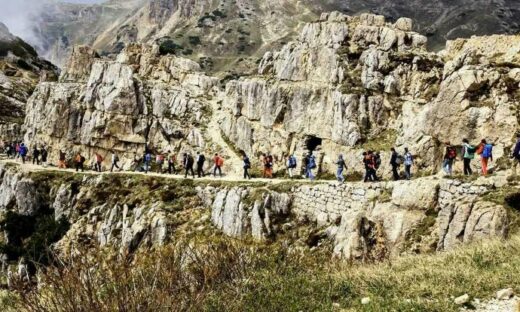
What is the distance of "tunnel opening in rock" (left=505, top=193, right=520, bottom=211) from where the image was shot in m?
18.8

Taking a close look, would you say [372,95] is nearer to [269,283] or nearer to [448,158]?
[448,158]

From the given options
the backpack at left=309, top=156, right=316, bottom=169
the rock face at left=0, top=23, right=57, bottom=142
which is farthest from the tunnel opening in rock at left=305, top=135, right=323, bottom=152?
the rock face at left=0, top=23, right=57, bottom=142

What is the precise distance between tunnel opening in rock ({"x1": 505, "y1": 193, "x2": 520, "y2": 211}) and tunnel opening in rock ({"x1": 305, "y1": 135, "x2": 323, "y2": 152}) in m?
24.3

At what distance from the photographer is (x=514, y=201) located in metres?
19.0

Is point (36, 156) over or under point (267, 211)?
over

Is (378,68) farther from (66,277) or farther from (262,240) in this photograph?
(66,277)

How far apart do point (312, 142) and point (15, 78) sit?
8993 cm

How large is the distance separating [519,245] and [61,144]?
5962cm

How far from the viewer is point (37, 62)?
132250mm

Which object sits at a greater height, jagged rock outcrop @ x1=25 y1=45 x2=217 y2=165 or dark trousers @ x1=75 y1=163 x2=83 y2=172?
jagged rock outcrop @ x1=25 y1=45 x2=217 y2=165

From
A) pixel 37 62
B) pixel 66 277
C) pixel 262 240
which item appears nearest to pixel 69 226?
pixel 262 240

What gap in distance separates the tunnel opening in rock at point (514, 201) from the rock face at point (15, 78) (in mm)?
79053


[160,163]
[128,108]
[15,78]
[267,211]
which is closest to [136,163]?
[128,108]

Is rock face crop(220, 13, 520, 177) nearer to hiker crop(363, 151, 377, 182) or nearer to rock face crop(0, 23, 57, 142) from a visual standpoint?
hiker crop(363, 151, 377, 182)
